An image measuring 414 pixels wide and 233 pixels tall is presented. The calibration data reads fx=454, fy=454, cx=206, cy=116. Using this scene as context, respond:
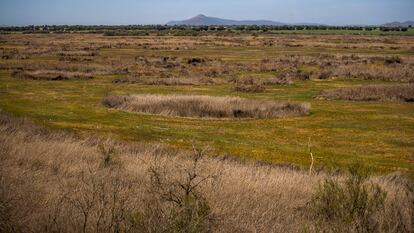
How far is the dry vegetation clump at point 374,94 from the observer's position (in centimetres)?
3906

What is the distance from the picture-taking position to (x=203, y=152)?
16375 mm

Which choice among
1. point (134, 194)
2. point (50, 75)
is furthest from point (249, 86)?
point (134, 194)

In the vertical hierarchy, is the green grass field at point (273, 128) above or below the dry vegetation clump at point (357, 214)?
below

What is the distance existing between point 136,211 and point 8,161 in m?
5.66

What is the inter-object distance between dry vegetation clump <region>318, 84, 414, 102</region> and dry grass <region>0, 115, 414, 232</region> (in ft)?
77.6

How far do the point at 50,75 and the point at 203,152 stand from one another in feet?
133

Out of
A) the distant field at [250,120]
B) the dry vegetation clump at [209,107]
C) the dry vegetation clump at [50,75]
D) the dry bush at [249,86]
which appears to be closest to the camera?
the distant field at [250,120]

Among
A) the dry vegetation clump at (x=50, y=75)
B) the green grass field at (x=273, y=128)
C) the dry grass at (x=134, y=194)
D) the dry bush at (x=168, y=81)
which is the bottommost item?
the green grass field at (x=273, y=128)

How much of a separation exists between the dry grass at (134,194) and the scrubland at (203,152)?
2.0 inches

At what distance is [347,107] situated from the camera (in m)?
35.6

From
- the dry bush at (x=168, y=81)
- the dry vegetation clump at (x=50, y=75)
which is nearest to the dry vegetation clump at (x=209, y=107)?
the dry bush at (x=168, y=81)

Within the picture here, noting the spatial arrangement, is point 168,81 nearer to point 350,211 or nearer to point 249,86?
point 249,86

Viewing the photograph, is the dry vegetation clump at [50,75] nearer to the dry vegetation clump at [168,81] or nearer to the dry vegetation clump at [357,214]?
the dry vegetation clump at [168,81]

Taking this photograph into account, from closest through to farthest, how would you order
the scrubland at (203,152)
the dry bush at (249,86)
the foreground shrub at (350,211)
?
the foreground shrub at (350,211), the scrubland at (203,152), the dry bush at (249,86)
